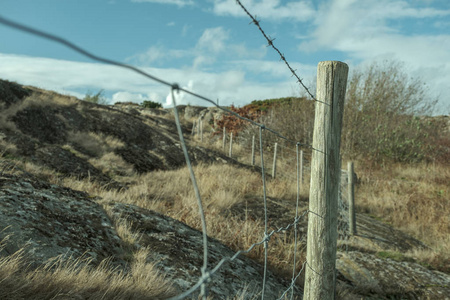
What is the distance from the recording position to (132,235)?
2.92 metres

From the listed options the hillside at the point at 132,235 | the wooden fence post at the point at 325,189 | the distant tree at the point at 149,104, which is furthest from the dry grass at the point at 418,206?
the distant tree at the point at 149,104

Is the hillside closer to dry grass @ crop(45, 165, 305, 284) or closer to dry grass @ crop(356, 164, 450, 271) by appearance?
dry grass @ crop(45, 165, 305, 284)

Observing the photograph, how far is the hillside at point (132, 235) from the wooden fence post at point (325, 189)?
564 mm

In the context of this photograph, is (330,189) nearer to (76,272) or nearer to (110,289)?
(110,289)

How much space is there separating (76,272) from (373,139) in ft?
47.6

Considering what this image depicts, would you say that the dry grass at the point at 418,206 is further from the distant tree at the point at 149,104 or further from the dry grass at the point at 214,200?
the distant tree at the point at 149,104

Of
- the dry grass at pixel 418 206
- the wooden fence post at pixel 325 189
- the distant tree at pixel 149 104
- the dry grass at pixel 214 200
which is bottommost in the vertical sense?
the dry grass at pixel 418 206

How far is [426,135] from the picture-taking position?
14758mm

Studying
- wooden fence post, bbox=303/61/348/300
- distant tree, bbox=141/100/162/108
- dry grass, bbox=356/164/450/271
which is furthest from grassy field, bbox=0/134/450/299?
distant tree, bbox=141/100/162/108

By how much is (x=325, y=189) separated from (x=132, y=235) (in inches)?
61.2

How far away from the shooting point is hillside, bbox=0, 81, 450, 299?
2.13 metres

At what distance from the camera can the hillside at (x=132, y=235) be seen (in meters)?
2.13

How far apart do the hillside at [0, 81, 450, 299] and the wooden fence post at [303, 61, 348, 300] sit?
564 millimetres

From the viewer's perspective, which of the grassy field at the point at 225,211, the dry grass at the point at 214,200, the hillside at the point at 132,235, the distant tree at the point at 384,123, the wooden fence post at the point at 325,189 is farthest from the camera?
the distant tree at the point at 384,123
